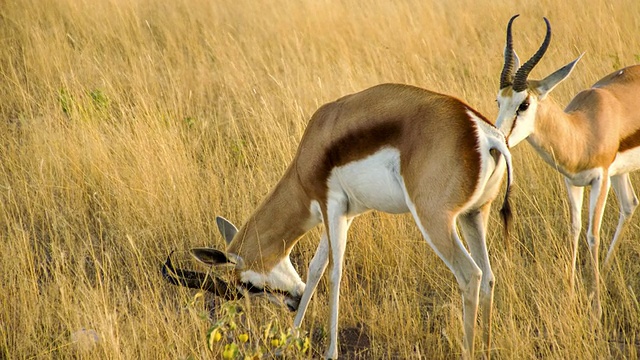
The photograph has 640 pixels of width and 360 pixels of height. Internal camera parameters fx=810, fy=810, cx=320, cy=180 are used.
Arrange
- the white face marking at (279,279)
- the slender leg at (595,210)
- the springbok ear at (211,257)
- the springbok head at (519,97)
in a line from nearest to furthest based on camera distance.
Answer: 1. the springbok ear at (211,257)
2. the white face marking at (279,279)
3. the springbok head at (519,97)
4. the slender leg at (595,210)

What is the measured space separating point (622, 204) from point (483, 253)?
1772 mm

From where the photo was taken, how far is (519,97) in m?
4.72

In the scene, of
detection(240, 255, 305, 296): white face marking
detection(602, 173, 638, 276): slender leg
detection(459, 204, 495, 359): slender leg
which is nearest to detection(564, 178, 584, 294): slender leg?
detection(602, 173, 638, 276): slender leg

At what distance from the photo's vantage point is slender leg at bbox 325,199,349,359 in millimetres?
4141

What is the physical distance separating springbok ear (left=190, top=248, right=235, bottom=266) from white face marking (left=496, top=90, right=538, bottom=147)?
1.74 metres

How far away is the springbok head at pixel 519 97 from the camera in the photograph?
15.4 ft

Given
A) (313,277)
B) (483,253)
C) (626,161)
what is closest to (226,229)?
(313,277)

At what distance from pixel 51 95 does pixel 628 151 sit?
5.47 meters

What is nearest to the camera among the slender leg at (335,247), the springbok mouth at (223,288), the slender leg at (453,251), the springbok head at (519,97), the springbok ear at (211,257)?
the slender leg at (453,251)

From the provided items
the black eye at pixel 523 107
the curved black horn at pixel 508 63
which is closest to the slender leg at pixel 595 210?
the black eye at pixel 523 107

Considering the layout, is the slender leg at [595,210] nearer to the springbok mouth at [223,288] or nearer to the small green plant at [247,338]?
the springbok mouth at [223,288]

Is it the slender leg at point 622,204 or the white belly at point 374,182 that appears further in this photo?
the slender leg at point 622,204

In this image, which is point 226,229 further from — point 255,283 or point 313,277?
point 313,277

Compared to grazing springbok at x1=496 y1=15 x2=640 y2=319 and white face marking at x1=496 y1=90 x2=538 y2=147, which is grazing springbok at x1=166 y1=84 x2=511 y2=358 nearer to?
white face marking at x1=496 y1=90 x2=538 y2=147
